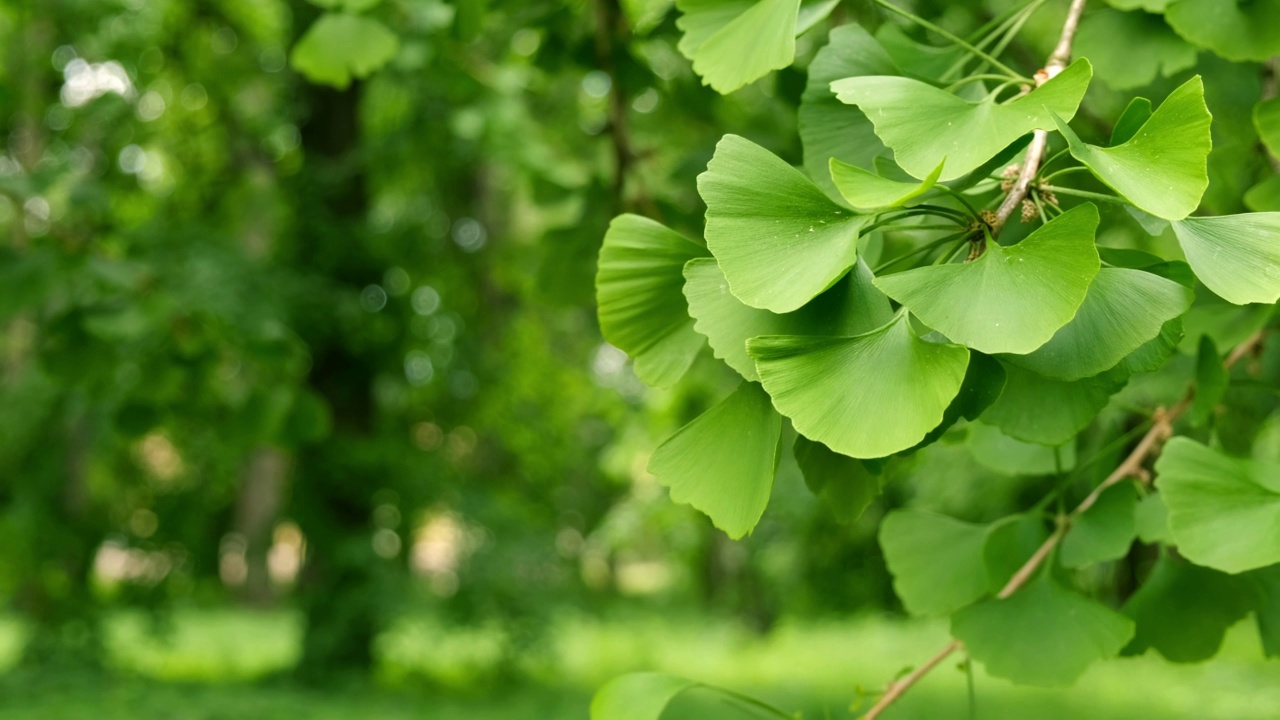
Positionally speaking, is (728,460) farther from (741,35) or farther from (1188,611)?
(1188,611)

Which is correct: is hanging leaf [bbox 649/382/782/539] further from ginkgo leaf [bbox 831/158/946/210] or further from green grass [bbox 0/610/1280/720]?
green grass [bbox 0/610/1280/720]

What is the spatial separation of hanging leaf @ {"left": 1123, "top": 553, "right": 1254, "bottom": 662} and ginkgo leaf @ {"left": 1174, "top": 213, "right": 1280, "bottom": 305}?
0.32 meters

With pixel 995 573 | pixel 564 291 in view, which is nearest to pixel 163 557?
pixel 564 291

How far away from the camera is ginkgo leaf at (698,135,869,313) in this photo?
0.52 metres

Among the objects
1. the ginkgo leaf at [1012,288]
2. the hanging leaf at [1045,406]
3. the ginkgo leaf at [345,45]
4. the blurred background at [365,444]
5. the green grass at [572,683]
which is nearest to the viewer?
the ginkgo leaf at [1012,288]

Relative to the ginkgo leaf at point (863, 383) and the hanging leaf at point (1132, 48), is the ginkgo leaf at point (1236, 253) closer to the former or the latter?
the ginkgo leaf at point (863, 383)

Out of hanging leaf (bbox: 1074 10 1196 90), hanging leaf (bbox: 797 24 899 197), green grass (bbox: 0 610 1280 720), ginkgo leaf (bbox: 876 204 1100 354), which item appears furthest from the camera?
green grass (bbox: 0 610 1280 720)

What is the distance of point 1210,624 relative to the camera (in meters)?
0.80

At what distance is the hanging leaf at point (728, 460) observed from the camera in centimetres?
59

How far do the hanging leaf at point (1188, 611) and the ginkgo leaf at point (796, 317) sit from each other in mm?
401

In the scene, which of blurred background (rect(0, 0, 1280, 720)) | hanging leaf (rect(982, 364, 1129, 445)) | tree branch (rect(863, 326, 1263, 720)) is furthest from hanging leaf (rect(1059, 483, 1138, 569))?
blurred background (rect(0, 0, 1280, 720))

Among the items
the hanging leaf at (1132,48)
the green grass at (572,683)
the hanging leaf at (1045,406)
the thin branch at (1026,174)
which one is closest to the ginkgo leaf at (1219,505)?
the hanging leaf at (1045,406)

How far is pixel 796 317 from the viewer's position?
0.57 metres

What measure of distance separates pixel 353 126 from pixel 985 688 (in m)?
2.82
